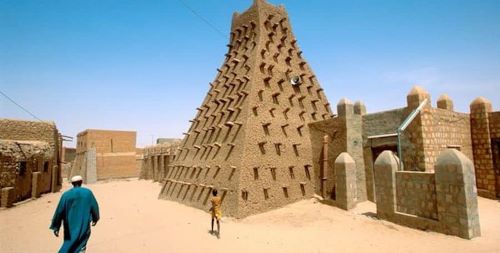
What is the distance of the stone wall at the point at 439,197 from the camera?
8.66m

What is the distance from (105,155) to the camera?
39.5 metres

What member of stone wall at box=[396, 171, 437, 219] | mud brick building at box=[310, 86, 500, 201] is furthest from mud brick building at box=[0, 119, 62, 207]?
stone wall at box=[396, 171, 437, 219]

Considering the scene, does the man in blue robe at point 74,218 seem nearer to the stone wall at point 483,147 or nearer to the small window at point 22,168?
the small window at point 22,168

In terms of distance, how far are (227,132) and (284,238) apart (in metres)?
7.37

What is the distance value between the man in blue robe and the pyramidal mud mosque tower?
8.06 metres

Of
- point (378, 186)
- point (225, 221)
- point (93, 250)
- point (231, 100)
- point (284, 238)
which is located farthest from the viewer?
point (231, 100)

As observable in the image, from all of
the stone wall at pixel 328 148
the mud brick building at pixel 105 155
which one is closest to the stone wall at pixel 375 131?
the stone wall at pixel 328 148

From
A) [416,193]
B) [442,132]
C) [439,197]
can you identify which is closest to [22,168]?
[416,193]

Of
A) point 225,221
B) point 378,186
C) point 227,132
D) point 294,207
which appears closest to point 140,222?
point 225,221

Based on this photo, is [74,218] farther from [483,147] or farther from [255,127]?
[483,147]

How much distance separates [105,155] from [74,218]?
37683 millimetres

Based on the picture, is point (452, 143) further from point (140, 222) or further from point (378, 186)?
point (140, 222)

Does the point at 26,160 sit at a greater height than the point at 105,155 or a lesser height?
lesser

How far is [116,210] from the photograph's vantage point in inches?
643
